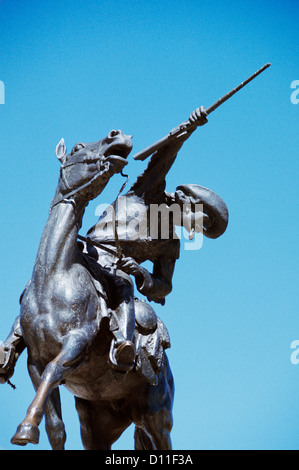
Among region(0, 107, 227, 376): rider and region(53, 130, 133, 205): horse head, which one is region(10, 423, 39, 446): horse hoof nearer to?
region(0, 107, 227, 376): rider

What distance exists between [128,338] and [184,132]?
208cm

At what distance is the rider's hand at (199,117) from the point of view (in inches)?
302

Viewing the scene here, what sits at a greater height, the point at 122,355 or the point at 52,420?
the point at 122,355

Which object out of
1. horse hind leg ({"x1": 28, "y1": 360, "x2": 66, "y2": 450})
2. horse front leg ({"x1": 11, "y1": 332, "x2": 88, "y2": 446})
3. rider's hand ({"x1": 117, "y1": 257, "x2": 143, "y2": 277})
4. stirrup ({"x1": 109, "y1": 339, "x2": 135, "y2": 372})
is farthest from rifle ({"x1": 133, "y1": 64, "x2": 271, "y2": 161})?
horse hind leg ({"x1": 28, "y1": 360, "x2": 66, "y2": 450})

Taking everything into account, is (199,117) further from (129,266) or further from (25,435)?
(25,435)

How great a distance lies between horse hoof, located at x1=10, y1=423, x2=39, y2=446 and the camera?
5.79m

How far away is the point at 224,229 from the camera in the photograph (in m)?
8.02

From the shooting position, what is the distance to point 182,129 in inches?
305

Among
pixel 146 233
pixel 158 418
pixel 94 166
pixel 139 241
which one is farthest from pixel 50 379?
pixel 146 233

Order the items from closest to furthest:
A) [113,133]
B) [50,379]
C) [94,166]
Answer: [50,379] < [94,166] < [113,133]

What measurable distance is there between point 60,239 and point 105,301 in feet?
2.05
